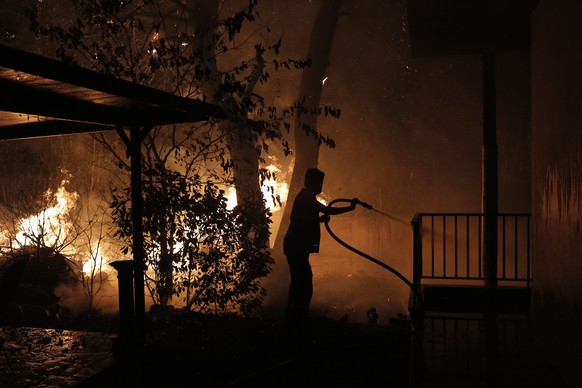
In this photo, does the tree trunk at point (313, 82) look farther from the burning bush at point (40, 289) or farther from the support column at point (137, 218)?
the support column at point (137, 218)

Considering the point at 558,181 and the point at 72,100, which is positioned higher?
the point at 72,100

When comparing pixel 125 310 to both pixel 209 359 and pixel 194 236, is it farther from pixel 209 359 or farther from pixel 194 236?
pixel 194 236

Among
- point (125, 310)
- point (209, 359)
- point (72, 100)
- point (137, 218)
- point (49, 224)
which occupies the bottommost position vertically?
point (209, 359)

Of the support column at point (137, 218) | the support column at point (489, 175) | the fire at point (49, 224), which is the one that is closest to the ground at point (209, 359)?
the support column at point (137, 218)

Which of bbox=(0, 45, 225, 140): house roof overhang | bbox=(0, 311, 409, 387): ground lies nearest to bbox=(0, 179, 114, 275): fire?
bbox=(0, 311, 409, 387): ground

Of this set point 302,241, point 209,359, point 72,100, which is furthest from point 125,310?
point 72,100

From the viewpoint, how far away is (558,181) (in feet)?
18.0

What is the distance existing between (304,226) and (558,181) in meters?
2.83

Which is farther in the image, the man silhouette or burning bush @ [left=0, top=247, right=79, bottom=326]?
burning bush @ [left=0, top=247, right=79, bottom=326]

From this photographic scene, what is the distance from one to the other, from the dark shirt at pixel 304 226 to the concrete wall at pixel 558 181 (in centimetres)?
265

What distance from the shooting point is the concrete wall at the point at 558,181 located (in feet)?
15.7

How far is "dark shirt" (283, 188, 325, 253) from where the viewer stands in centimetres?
652

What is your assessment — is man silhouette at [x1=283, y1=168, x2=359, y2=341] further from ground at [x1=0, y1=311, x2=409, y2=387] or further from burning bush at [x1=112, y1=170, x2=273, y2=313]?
burning bush at [x1=112, y1=170, x2=273, y2=313]

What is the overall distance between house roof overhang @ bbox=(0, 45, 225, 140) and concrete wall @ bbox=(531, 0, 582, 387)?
364 cm
